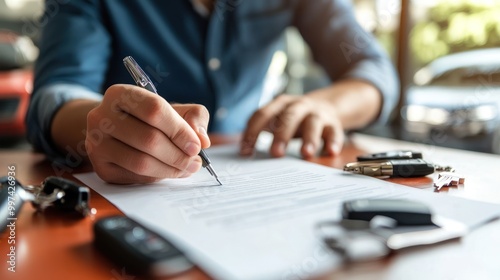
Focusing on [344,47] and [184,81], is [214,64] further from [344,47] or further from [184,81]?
[344,47]

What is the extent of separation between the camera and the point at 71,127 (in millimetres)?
559

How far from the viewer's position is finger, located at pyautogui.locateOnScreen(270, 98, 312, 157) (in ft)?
1.97

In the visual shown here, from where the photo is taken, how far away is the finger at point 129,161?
0.42m

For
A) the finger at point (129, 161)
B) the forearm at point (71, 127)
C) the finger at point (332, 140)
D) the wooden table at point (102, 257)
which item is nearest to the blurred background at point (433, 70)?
the finger at point (332, 140)

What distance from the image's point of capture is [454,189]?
430 millimetres

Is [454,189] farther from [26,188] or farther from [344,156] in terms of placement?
[26,188]

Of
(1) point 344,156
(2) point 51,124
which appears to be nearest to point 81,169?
(2) point 51,124

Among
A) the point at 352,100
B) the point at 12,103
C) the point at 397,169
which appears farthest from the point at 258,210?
the point at 12,103

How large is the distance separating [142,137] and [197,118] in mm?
59

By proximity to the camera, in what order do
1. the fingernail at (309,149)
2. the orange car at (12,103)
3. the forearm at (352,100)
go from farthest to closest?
the orange car at (12,103) < the forearm at (352,100) < the fingernail at (309,149)

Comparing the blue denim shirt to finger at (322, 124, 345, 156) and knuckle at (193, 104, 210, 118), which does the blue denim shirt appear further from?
knuckle at (193, 104, 210, 118)

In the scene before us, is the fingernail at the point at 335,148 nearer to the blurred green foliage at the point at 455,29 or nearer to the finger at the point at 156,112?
the finger at the point at 156,112

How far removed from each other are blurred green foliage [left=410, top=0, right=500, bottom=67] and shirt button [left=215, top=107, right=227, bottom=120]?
1.01 metres

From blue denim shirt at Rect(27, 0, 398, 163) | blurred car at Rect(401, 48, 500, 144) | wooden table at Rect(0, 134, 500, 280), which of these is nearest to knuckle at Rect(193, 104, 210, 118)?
wooden table at Rect(0, 134, 500, 280)
